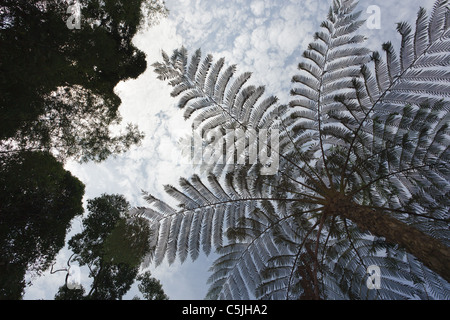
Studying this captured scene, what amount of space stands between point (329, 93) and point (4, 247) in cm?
891

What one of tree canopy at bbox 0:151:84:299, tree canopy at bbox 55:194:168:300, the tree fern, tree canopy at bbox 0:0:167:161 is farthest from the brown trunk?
tree canopy at bbox 55:194:168:300

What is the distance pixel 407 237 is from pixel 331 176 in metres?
1.44

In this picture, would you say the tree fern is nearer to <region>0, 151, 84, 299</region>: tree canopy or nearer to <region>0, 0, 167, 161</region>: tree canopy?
<region>0, 0, 167, 161</region>: tree canopy

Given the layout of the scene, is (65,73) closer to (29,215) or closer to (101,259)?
(29,215)

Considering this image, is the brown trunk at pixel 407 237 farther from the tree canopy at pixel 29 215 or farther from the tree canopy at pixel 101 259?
the tree canopy at pixel 101 259

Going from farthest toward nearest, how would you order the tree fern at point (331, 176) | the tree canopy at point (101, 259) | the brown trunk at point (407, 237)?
1. the tree canopy at point (101, 259)
2. the tree fern at point (331, 176)
3. the brown trunk at point (407, 237)

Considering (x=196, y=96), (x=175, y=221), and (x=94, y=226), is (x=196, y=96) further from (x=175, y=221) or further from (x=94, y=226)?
(x=94, y=226)

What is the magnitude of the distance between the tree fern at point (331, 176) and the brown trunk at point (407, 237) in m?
0.03

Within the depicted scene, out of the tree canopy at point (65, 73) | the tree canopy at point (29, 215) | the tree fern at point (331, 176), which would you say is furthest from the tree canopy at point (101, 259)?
the tree fern at point (331, 176)

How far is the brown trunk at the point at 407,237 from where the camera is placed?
6.20 feet

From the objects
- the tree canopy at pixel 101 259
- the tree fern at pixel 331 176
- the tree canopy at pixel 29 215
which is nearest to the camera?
the tree fern at pixel 331 176

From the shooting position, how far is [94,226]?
31.7 feet

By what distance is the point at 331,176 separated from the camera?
3.50 m

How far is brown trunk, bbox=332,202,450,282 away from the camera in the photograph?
1889 mm
